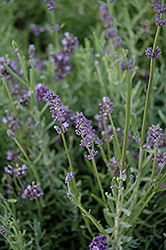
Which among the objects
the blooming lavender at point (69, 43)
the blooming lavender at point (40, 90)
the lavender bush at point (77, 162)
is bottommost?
the lavender bush at point (77, 162)

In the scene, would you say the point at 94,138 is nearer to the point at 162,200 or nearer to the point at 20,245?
the point at 20,245

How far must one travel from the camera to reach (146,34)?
2.36 meters

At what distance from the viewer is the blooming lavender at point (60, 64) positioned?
195 cm

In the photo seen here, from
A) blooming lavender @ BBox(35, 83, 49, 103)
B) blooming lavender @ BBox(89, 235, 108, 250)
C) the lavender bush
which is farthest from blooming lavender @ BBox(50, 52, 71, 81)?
blooming lavender @ BBox(89, 235, 108, 250)

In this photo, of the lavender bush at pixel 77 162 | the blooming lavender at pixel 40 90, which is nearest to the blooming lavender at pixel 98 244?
the lavender bush at pixel 77 162

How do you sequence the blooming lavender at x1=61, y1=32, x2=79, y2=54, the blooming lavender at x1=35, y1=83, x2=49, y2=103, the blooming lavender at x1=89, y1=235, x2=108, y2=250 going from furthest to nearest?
the blooming lavender at x1=61, y1=32, x2=79, y2=54 → the blooming lavender at x1=35, y1=83, x2=49, y2=103 → the blooming lavender at x1=89, y1=235, x2=108, y2=250

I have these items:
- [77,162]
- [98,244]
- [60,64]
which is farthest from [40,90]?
[98,244]

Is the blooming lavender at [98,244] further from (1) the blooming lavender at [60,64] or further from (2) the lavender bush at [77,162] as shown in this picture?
(1) the blooming lavender at [60,64]

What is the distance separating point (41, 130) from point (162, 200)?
0.86 m

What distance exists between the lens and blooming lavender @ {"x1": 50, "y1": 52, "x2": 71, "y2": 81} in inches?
76.9

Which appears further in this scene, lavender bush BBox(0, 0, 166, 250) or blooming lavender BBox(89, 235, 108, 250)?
lavender bush BBox(0, 0, 166, 250)

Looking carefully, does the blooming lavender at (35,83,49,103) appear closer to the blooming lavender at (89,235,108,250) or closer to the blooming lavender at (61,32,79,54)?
the blooming lavender at (61,32,79,54)

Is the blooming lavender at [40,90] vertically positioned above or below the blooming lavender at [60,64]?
below

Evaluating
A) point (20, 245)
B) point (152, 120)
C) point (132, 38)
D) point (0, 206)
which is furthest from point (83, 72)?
point (20, 245)
